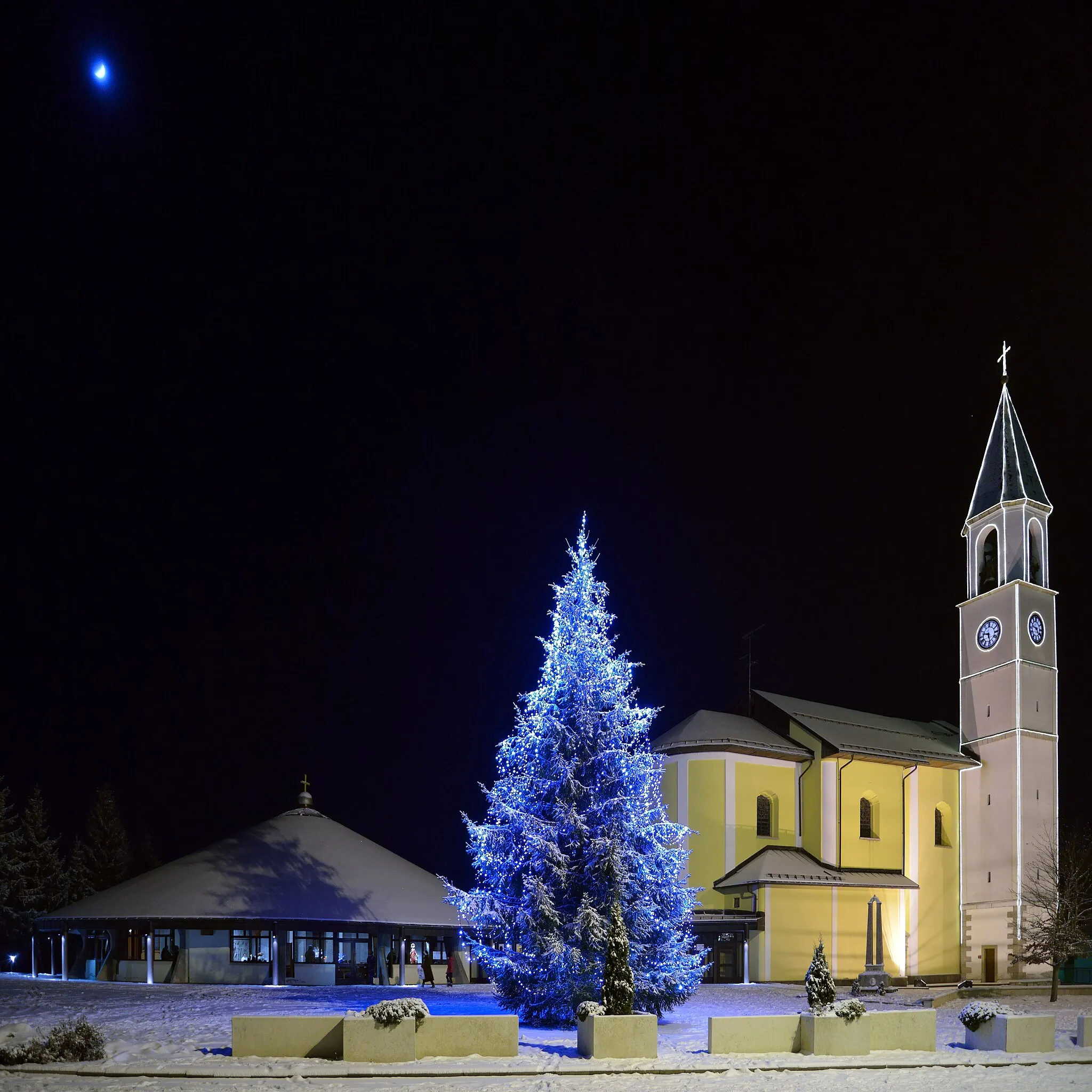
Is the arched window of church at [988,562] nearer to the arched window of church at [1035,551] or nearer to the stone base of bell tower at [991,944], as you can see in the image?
the arched window of church at [1035,551]

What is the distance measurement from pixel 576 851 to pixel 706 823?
25.9m

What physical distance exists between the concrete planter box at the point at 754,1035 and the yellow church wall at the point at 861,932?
26.9 meters

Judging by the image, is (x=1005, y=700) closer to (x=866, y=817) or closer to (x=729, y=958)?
Result: (x=866, y=817)

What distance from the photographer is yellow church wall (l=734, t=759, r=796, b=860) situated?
157 ft

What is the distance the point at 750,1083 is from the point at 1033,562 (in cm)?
4331

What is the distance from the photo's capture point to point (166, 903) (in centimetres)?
3850

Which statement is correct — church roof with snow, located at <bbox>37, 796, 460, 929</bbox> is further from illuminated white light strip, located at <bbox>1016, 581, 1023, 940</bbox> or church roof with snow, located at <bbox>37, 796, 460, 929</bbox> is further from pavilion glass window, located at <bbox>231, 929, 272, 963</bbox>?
illuminated white light strip, located at <bbox>1016, 581, 1023, 940</bbox>

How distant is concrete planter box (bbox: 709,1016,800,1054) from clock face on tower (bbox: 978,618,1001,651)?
123 ft

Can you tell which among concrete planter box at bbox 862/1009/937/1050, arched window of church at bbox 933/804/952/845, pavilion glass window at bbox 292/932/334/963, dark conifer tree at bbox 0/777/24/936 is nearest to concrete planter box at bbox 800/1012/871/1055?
concrete planter box at bbox 862/1009/937/1050

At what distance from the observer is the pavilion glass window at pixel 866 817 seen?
5022 cm

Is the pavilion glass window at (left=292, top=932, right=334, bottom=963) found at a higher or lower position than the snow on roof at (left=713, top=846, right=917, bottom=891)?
lower

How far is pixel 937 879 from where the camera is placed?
1998 inches

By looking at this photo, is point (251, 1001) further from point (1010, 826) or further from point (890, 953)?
point (1010, 826)

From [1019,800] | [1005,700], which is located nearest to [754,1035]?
[1019,800]
